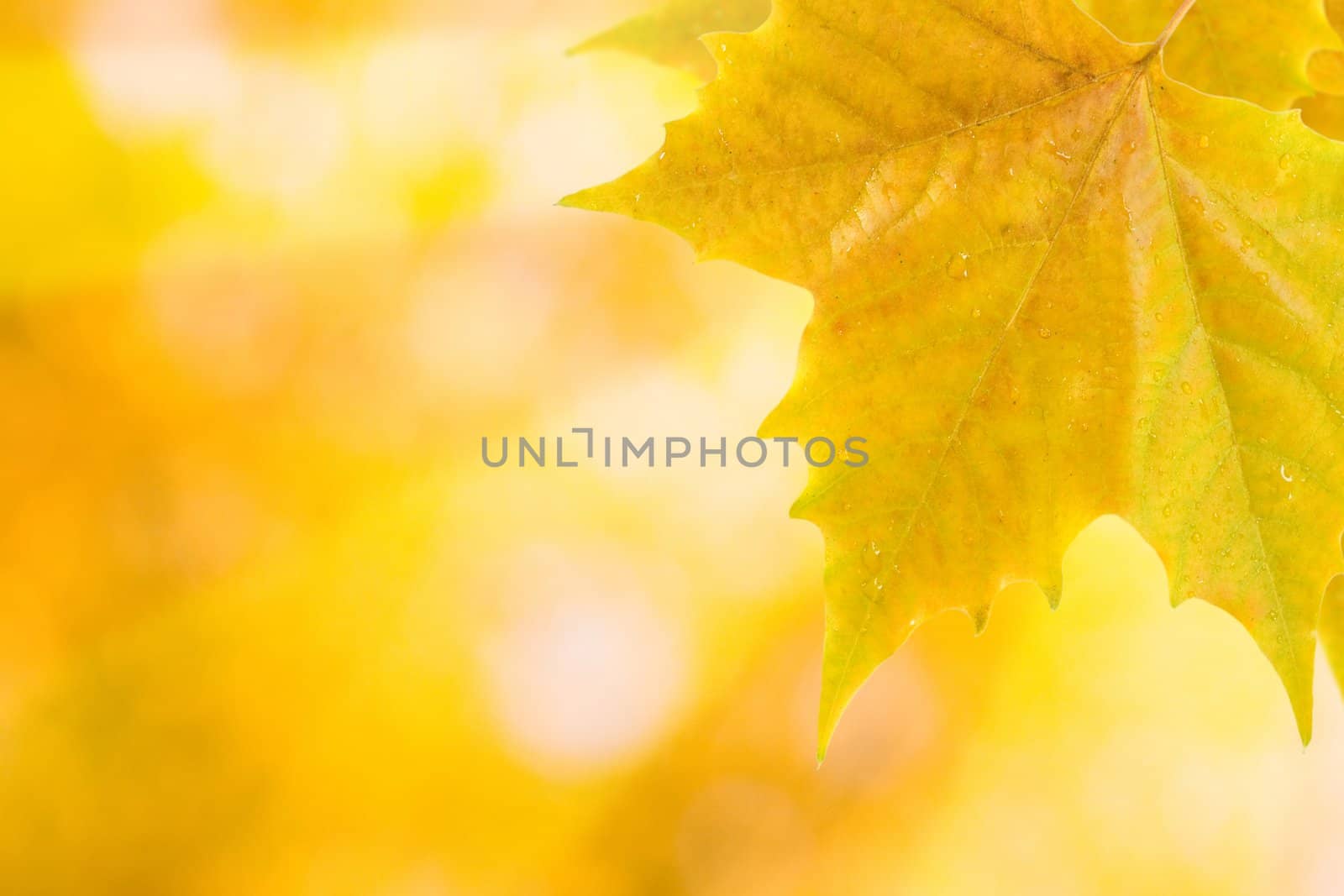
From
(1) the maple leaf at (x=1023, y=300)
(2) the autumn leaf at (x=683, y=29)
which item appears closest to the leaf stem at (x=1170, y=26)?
(1) the maple leaf at (x=1023, y=300)

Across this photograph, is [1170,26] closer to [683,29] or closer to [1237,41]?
[1237,41]

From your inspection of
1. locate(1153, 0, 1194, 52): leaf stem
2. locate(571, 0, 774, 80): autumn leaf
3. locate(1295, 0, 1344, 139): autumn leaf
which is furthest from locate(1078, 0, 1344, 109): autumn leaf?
locate(571, 0, 774, 80): autumn leaf

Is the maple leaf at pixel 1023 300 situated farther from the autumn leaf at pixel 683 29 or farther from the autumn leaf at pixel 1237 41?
the autumn leaf at pixel 683 29

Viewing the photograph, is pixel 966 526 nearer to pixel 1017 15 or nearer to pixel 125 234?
pixel 1017 15

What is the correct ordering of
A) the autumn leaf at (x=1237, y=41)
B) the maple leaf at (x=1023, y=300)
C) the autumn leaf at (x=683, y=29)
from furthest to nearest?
the autumn leaf at (x=683, y=29) < the autumn leaf at (x=1237, y=41) < the maple leaf at (x=1023, y=300)

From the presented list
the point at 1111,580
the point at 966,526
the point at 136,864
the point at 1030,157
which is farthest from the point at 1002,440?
the point at 136,864

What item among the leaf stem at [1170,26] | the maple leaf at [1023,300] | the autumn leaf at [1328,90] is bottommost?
the maple leaf at [1023,300]
